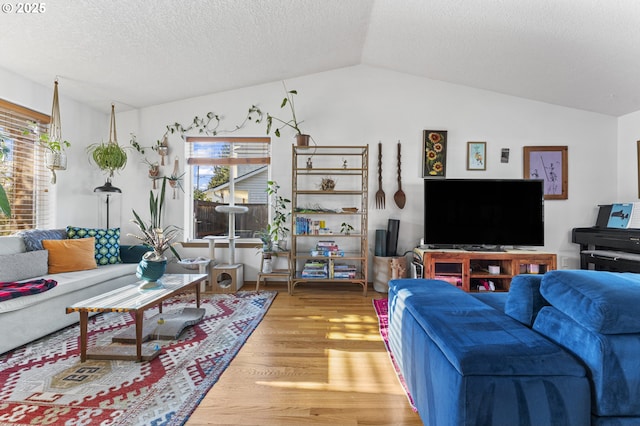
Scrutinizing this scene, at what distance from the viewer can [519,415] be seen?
3.22 ft

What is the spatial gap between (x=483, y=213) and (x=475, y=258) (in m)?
0.56

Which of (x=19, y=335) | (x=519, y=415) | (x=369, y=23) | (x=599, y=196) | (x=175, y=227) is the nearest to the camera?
(x=519, y=415)

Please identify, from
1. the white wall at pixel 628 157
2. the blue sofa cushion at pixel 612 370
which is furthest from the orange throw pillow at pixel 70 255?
the white wall at pixel 628 157

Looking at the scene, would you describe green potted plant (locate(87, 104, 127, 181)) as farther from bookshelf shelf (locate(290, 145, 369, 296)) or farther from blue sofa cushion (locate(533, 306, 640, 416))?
blue sofa cushion (locate(533, 306, 640, 416))

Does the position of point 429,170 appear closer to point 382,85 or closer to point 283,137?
point 382,85

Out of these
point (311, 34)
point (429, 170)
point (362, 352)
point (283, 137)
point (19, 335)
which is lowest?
point (362, 352)

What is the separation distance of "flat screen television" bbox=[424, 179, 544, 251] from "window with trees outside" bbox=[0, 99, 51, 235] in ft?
14.4

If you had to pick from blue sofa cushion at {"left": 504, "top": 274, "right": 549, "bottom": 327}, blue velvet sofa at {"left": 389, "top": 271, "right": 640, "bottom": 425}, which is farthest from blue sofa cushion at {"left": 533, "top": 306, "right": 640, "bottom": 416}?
blue sofa cushion at {"left": 504, "top": 274, "right": 549, "bottom": 327}

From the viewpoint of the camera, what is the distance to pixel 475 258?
3551 millimetres

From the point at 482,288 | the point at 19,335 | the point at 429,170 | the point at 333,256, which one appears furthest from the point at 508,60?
the point at 19,335

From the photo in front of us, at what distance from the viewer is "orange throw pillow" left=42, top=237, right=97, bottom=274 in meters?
2.89

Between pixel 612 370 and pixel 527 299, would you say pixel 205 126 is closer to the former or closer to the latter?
pixel 527 299

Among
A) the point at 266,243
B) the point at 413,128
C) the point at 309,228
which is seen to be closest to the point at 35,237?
the point at 266,243

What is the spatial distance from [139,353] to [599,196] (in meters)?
5.26
